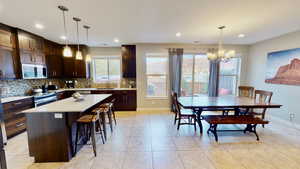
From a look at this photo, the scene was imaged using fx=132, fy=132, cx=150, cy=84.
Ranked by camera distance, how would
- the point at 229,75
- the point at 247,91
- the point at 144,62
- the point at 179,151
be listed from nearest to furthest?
the point at 179,151, the point at 247,91, the point at 144,62, the point at 229,75

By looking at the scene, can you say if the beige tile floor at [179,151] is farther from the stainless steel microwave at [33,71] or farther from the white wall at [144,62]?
the white wall at [144,62]

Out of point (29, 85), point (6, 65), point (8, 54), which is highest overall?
point (8, 54)

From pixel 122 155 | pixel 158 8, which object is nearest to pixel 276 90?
pixel 158 8

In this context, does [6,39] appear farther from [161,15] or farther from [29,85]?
[161,15]

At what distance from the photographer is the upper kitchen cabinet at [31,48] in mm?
3413

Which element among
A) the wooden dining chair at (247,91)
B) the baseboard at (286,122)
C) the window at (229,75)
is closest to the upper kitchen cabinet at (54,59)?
the window at (229,75)

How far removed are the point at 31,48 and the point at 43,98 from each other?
1447 mm

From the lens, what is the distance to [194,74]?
5.25 meters

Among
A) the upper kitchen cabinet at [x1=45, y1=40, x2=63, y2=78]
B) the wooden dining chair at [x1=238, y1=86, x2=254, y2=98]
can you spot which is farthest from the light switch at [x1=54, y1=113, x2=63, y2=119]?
the wooden dining chair at [x1=238, y1=86, x2=254, y2=98]

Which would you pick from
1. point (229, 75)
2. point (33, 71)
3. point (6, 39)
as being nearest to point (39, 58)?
point (33, 71)

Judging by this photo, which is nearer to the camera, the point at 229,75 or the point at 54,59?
the point at 54,59

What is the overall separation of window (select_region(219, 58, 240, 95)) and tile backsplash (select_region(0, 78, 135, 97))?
3631 millimetres

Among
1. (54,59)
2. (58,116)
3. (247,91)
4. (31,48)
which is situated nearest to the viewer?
(58,116)

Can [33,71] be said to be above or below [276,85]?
above
